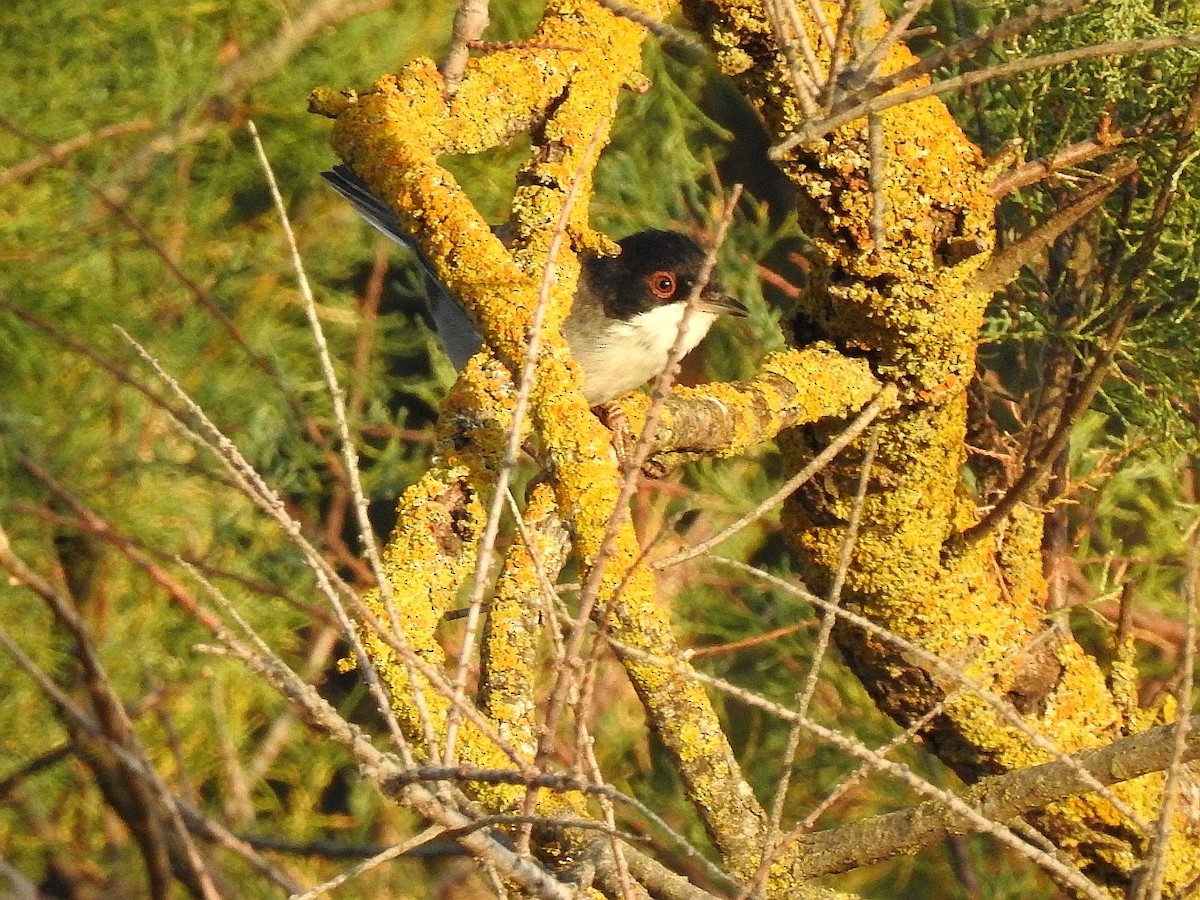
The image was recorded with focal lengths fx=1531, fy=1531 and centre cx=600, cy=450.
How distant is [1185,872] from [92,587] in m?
3.02

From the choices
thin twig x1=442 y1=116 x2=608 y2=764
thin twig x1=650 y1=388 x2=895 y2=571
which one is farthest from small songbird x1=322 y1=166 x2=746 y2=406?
thin twig x1=442 y1=116 x2=608 y2=764

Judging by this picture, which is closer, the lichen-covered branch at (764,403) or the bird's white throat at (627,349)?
the lichen-covered branch at (764,403)

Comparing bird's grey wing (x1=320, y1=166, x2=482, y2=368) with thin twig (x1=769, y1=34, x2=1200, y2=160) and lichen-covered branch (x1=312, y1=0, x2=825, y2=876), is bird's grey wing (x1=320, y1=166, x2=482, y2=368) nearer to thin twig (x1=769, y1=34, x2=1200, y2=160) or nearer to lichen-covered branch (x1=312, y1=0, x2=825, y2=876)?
lichen-covered branch (x1=312, y1=0, x2=825, y2=876)

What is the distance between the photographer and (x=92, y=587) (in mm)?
4383

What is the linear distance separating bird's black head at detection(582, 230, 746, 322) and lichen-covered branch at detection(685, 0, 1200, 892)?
1049 millimetres

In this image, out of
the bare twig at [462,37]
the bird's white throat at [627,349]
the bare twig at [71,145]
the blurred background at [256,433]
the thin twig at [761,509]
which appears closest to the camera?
the thin twig at [761,509]

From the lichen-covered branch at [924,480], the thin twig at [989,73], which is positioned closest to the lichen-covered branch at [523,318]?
the lichen-covered branch at [924,480]

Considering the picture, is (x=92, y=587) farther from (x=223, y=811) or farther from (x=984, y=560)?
(x=984, y=560)

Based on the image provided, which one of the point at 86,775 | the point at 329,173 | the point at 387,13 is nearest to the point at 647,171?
the point at 387,13

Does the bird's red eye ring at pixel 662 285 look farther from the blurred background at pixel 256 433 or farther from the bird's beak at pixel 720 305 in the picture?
the blurred background at pixel 256 433

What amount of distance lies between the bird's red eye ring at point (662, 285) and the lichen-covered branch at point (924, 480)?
3.48ft

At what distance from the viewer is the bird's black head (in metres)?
3.93

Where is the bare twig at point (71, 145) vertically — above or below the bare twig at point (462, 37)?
below

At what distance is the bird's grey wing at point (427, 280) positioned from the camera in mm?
3535
